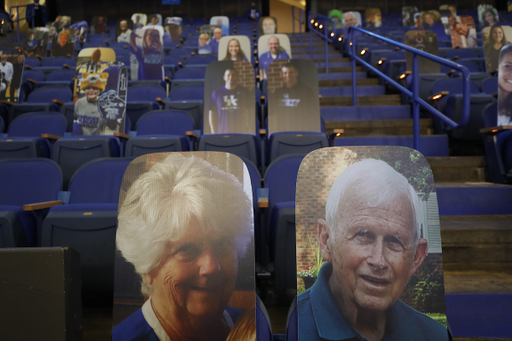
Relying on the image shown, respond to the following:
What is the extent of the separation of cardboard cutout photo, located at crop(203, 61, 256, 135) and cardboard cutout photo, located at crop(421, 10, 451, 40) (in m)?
3.80

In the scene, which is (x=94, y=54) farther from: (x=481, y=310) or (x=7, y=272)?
(x=481, y=310)

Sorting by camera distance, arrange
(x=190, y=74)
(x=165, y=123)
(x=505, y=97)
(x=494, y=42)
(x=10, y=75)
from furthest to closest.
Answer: (x=190, y=74), (x=494, y=42), (x=10, y=75), (x=165, y=123), (x=505, y=97)

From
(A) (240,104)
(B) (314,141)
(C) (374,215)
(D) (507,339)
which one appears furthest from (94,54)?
(D) (507,339)

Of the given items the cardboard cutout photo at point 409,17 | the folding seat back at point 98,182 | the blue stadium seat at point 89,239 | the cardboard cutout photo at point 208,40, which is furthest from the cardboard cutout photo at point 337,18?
the blue stadium seat at point 89,239

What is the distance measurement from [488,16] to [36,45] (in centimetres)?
634

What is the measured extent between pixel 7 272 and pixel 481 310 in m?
1.20

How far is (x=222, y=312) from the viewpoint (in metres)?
0.95

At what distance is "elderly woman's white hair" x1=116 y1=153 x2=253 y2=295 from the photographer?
3.23 ft

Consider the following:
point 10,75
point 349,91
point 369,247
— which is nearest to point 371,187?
point 369,247

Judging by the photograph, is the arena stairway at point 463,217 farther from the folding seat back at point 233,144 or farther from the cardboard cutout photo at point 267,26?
the cardboard cutout photo at point 267,26

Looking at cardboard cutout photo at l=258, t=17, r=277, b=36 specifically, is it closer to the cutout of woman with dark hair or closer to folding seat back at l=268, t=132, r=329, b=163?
the cutout of woman with dark hair

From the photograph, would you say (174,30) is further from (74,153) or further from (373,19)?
(74,153)

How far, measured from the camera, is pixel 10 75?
10.0 ft

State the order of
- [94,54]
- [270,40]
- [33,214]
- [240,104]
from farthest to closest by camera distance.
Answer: [270,40] → [94,54] → [240,104] → [33,214]
